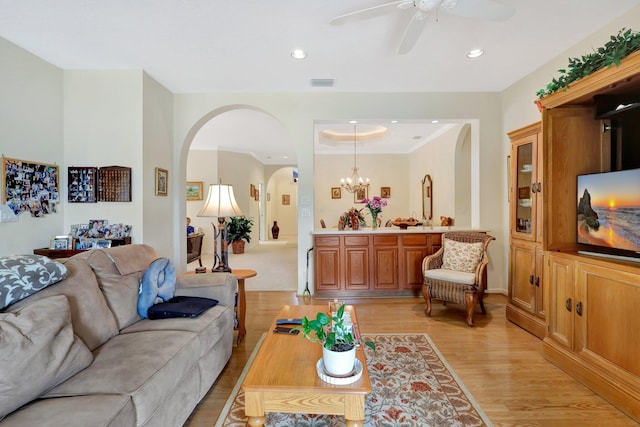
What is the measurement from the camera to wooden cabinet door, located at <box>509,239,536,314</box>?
3039 millimetres

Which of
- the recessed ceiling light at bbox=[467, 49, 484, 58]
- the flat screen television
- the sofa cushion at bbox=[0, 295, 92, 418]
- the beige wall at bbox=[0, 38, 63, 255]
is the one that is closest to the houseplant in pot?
the beige wall at bbox=[0, 38, 63, 255]

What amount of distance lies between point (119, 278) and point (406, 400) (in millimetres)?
2097

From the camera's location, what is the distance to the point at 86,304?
174 centimetres

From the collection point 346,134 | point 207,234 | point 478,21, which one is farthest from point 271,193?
point 478,21

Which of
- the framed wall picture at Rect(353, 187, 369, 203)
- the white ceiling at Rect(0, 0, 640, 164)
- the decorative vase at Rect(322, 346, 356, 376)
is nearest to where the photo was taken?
the decorative vase at Rect(322, 346, 356, 376)

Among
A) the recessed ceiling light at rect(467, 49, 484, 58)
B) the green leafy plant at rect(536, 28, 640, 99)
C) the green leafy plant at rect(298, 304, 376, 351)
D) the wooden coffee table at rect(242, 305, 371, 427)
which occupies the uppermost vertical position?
the recessed ceiling light at rect(467, 49, 484, 58)

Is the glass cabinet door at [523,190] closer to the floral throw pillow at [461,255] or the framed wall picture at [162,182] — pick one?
the floral throw pillow at [461,255]

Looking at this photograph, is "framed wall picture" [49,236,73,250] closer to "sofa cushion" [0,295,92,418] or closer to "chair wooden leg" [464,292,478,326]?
"sofa cushion" [0,295,92,418]

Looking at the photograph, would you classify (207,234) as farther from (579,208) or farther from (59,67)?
(579,208)

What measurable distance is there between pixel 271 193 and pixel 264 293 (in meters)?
9.04

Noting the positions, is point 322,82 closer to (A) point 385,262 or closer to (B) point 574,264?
(A) point 385,262

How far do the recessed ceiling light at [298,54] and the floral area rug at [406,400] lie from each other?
9.63 ft

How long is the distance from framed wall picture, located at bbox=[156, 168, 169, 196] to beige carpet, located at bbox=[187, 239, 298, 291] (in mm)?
1404

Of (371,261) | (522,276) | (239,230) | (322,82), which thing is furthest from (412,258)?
(239,230)
